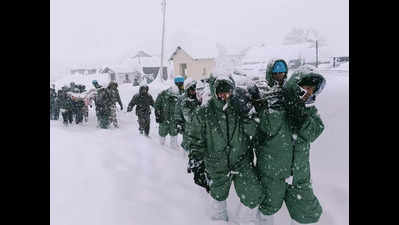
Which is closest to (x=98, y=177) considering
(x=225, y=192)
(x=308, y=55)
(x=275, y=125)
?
(x=225, y=192)

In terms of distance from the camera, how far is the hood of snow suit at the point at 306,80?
3238mm

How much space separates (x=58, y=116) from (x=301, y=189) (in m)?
12.5

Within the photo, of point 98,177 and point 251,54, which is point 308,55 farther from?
point 98,177

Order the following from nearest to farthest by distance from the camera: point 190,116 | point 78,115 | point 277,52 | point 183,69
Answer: point 190,116 → point 78,115 → point 183,69 → point 277,52

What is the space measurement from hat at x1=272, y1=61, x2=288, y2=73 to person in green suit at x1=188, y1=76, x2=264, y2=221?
47 cm

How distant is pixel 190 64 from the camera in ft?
92.6

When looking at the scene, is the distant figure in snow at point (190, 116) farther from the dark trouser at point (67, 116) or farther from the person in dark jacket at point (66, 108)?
the dark trouser at point (67, 116)

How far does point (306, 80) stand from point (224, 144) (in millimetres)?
998

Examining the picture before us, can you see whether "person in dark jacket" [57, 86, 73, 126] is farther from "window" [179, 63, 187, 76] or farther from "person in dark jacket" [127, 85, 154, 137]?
"window" [179, 63, 187, 76]

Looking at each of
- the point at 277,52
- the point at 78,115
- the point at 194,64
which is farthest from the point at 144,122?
the point at 277,52

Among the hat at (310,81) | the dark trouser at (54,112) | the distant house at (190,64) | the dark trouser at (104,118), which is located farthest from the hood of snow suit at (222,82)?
the distant house at (190,64)

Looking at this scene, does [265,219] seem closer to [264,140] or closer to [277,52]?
[264,140]

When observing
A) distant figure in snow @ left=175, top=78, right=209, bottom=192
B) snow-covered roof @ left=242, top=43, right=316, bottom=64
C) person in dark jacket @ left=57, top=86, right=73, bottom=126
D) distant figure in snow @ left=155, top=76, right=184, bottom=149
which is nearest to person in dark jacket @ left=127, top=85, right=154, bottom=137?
distant figure in snow @ left=155, top=76, right=184, bottom=149

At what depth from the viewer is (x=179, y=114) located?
6.46 m
